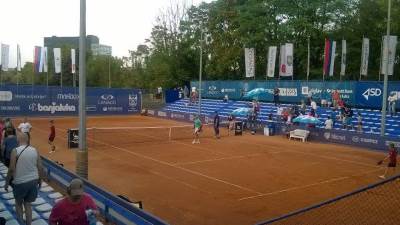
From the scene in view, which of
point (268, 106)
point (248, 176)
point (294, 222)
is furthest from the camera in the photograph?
point (268, 106)

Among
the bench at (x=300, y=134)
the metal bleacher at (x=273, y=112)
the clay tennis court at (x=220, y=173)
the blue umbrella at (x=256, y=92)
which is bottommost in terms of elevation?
the clay tennis court at (x=220, y=173)

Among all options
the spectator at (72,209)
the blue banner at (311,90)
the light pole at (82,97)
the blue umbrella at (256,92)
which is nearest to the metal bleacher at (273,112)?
the blue banner at (311,90)

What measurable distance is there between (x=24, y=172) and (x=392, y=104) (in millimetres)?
30828

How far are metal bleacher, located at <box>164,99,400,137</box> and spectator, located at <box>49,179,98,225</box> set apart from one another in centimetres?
2775

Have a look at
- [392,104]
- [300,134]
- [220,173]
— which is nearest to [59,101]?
[300,134]

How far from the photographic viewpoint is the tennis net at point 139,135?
1131 inches

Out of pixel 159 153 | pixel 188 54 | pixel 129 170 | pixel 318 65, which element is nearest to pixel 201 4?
pixel 188 54

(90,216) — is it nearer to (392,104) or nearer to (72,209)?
(72,209)

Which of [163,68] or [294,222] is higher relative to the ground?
[163,68]

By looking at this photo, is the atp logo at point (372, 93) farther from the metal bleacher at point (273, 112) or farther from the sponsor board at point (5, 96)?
the sponsor board at point (5, 96)

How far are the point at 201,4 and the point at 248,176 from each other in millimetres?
53176

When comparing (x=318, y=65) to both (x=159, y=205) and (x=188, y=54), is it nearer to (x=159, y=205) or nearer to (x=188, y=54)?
(x=188, y=54)

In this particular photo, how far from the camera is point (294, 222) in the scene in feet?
37.6

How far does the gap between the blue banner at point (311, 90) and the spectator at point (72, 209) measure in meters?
32.2
